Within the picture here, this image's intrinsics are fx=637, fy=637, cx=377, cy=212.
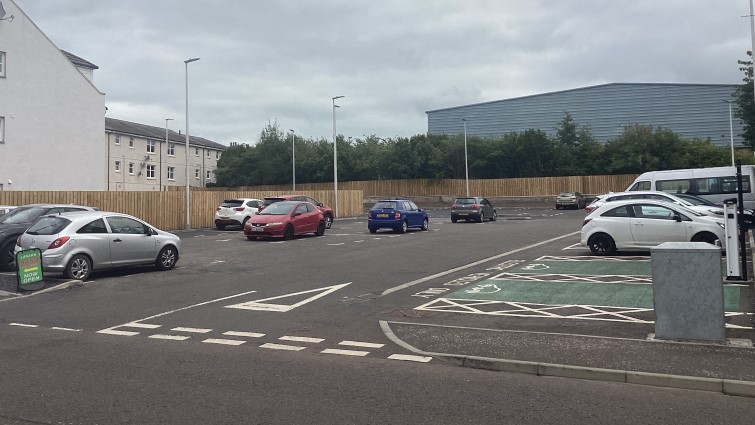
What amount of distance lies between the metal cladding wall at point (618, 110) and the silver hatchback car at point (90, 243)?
Result: 65.8 m

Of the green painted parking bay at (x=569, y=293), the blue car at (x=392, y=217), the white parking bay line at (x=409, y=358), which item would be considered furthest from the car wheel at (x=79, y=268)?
the blue car at (x=392, y=217)

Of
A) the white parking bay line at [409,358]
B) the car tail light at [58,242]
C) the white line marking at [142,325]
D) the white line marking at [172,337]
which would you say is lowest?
the white parking bay line at [409,358]

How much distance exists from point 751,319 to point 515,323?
325 cm

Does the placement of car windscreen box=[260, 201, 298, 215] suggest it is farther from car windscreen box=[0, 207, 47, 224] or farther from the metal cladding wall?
the metal cladding wall

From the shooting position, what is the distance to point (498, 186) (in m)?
66.8

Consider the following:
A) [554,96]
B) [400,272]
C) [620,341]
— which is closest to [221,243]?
[400,272]

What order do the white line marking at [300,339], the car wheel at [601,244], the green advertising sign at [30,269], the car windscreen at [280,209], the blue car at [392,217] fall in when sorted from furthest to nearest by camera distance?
the blue car at [392,217] → the car windscreen at [280,209] → the car wheel at [601,244] → the green advertising sign at [30,269] → the white line marking at [300,339]

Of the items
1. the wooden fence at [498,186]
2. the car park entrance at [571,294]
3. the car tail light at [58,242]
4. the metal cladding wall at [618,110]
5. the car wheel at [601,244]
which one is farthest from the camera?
the metal cladding wall at [618,110]

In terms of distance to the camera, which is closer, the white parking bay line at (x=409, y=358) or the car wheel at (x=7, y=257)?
the white parking bay line at (x=409, y=358)

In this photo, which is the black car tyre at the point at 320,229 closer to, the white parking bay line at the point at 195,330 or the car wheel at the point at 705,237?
the car wheel at the point at 705,237

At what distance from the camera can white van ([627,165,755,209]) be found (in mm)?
23953

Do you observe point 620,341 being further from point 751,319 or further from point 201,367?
point 201,367

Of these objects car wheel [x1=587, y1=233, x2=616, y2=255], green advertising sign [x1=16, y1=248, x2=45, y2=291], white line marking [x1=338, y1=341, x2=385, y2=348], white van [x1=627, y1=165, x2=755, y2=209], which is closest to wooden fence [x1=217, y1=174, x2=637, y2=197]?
white van [x1=627, y1=165, x2=755, y2=209]

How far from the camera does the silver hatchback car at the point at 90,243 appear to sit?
44.8 ft
